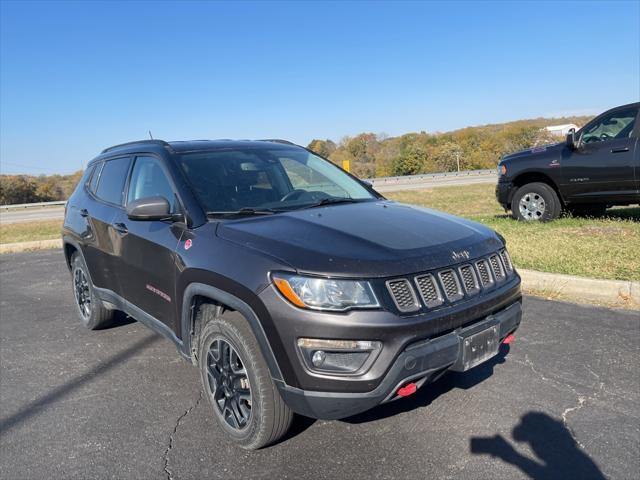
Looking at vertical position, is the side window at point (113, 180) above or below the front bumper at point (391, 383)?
above

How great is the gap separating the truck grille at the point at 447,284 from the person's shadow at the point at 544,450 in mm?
856

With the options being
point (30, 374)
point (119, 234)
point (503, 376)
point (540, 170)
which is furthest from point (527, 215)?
point (30, 374)

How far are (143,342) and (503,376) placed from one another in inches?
124

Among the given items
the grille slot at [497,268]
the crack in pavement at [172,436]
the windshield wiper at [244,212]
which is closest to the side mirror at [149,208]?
the windshield wiper at [244,212]

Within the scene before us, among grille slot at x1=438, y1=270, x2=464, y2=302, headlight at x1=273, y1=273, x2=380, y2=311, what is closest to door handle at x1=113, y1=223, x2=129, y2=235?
headlight at x1=273, y1=273, x2=380, y2=311

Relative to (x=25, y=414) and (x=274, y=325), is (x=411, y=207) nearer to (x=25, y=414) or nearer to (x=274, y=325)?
(x=274, y=325)

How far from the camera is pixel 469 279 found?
109 inches

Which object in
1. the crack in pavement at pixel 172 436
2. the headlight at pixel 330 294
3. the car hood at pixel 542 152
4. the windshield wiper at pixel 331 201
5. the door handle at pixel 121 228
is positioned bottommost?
the crack in pavement at pixel 172 436

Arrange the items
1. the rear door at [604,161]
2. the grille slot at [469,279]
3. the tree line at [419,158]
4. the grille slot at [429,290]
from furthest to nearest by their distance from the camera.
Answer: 1. the tree line at [419,158]
2. the rear door at [604,161]
3. the grille slot at [469,279]
4. the grille slot at [429,290]

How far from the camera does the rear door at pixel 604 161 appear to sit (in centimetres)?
772

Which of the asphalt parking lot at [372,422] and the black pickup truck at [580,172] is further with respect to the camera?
the black pickup truck at [580,172]

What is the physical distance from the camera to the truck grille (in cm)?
245

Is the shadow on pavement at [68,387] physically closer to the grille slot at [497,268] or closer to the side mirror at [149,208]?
the side mirror at [149,208]

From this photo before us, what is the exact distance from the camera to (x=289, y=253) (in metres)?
2.52
